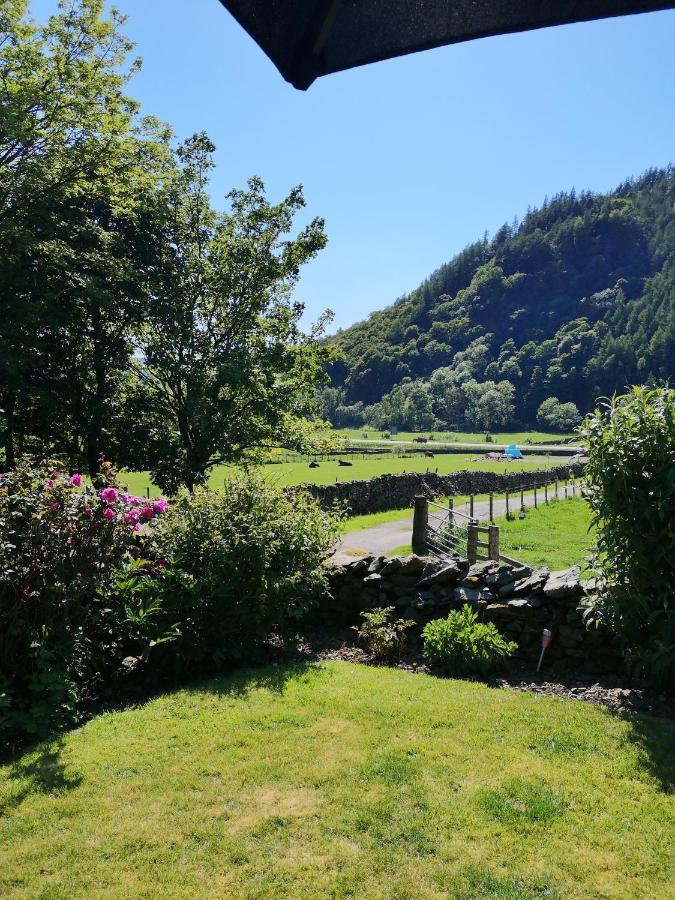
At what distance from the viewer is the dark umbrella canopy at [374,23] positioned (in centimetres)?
156

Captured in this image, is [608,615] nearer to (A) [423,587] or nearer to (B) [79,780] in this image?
(A) [423,587]

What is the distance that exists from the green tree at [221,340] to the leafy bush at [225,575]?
25.7 feet

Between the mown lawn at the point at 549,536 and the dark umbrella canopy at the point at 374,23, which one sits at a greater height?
the dark umbrella canopy at the point at 374,23

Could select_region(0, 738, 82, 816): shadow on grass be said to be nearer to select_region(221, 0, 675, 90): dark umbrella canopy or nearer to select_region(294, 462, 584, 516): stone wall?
select_region(221, 0, 675, 90): dark umbrella canopy

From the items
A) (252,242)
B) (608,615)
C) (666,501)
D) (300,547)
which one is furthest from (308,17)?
(252,242)

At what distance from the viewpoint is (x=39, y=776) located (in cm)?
426

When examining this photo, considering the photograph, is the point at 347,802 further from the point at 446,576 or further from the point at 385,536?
the point at 385,536

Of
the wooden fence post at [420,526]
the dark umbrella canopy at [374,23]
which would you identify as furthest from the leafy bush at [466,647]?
the wooden fence post at [420,526]

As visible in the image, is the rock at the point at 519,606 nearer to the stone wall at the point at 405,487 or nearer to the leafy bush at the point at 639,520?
the leafy bush at the point at 639,520

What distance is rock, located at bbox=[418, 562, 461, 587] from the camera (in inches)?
288

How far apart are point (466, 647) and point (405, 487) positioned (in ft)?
77.8

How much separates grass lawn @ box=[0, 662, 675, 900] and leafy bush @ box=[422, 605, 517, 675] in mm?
651

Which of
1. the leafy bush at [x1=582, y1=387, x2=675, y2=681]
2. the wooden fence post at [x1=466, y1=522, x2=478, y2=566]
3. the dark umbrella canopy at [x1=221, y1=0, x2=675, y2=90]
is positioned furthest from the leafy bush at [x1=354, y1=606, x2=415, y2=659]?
the dark umbrella canopy at [x1=221, y1=0, x2=675, y2=90]

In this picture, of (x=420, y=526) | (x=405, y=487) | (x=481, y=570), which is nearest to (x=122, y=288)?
(x=420, y=526)
